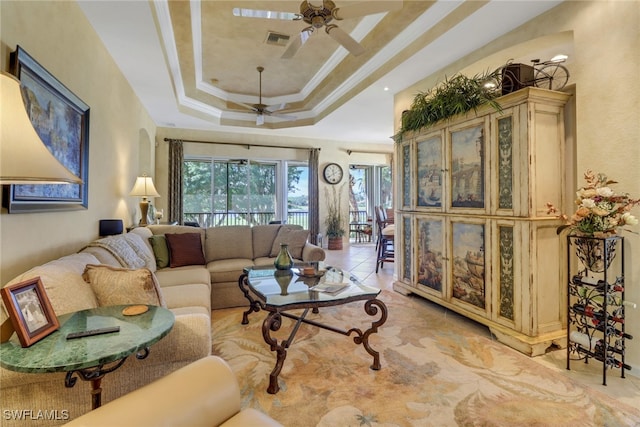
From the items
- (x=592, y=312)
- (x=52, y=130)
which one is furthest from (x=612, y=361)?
(x=52, y=130)

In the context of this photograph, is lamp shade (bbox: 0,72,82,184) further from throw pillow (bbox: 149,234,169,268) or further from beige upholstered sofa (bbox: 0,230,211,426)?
throw pillow (bbox: 149,234,169,268)

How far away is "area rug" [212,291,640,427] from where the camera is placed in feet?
5.84

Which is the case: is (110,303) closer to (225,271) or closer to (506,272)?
(225,271)

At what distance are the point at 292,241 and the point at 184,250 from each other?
1301 millimetres

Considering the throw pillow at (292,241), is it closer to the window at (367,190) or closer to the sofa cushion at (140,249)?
the sofa cushion at (140,249)

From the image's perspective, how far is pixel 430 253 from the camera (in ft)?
11.5

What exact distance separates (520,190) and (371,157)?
20.7 ft

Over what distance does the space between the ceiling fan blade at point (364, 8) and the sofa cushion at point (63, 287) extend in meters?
2.51

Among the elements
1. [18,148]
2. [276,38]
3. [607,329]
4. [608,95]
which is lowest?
[607,329]

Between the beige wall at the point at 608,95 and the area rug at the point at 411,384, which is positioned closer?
the area rug at the point at 411,384

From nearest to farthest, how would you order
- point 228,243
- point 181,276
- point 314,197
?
point 181,276, point 228,243, point 314,197

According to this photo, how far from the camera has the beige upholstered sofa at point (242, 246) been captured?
11.9ft

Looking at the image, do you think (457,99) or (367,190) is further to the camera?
(367,190)

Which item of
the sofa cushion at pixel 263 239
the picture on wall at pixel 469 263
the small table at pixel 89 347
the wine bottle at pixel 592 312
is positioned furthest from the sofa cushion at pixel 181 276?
the wine bottle at pixel 592 312
